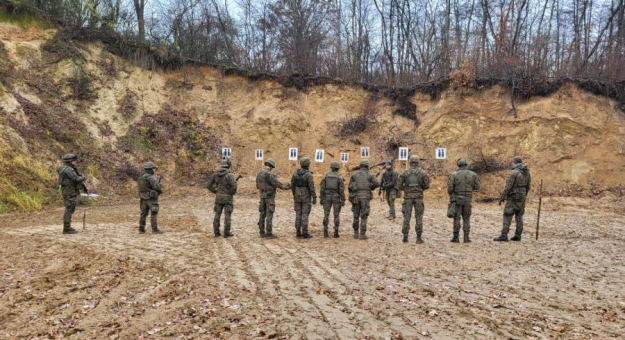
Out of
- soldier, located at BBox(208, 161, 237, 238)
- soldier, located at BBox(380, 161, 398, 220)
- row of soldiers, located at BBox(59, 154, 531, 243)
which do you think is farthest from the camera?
soldier, located at BBox(380, 161, 398, 220)

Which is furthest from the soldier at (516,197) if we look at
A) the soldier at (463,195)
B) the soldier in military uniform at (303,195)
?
the soldier in military uniform at (303,195)

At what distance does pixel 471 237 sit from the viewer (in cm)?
1137

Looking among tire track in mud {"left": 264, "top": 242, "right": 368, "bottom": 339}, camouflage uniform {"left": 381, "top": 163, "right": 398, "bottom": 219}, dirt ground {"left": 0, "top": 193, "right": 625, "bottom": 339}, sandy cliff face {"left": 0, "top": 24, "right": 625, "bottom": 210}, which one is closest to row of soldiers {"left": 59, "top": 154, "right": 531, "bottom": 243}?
dirt ground {"left": 0, "top": 193, "right": 625, "bottom": 339}

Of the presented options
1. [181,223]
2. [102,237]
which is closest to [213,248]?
[102,237]

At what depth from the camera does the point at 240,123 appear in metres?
26.8

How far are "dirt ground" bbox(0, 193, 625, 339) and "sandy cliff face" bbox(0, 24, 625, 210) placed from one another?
32.8ft

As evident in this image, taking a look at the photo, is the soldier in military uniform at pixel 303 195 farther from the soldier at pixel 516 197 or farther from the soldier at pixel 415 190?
the soldier at pixel 516 197

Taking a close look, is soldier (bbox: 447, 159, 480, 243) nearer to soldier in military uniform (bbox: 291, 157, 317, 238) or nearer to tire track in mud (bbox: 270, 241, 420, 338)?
soldier in military uniform (bbox: 291, 157, 317, 238)

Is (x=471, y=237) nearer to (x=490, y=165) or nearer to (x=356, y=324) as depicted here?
(x=356, y=324)

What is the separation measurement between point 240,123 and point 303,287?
21.8 metres

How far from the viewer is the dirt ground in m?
4.62

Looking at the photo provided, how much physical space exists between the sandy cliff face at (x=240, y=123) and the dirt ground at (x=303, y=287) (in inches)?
394

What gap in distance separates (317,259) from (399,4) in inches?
1054

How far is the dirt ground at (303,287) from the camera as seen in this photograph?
4617 mm
